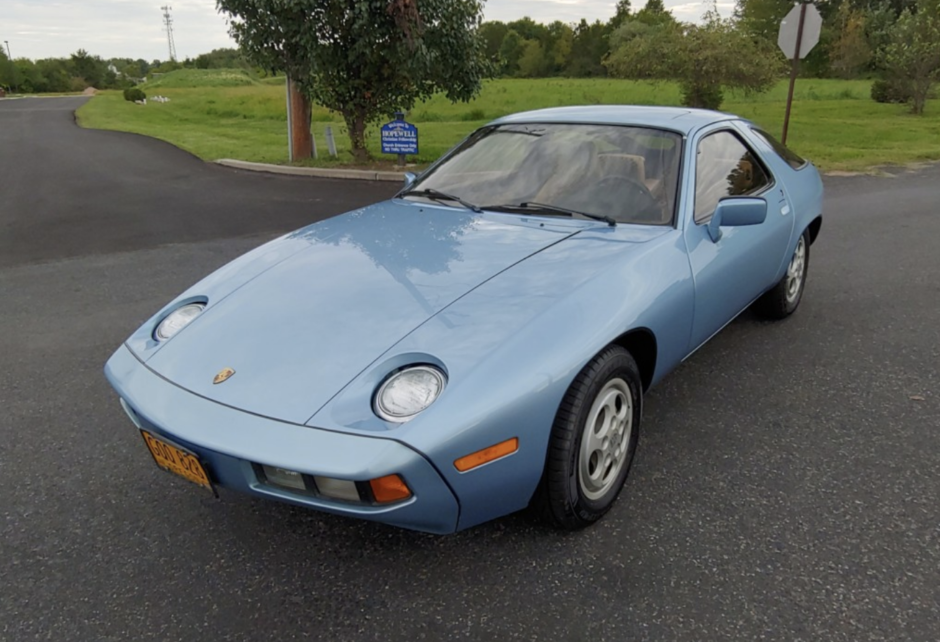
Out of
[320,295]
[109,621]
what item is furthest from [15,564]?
[320,295]

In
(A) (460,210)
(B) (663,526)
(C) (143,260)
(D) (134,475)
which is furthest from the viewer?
(C) (143,260)

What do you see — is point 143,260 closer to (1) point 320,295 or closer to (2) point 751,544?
(1) point 320,295

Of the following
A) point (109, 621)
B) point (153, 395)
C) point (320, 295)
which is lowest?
point (109, 621)

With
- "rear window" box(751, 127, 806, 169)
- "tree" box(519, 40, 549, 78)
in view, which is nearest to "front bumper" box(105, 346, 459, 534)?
"rear window" box(751, 127, 806, 169)

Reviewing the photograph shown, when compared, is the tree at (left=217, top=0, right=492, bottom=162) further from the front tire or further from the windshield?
the front tire

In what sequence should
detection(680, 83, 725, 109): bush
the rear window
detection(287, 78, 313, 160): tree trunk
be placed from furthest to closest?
detection(680, 83, 725, 109): bush < detection(287, 78, 313, 160): tree trunk < the rear window

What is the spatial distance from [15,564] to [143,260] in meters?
4.42

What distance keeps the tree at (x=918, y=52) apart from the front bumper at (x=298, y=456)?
84.9ft

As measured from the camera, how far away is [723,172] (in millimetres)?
3516

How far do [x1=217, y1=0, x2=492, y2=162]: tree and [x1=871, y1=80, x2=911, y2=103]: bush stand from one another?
20218 mm

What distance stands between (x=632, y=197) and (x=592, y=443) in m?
1.28

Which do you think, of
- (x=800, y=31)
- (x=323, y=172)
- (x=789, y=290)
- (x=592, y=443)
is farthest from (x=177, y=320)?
(x=800, y=31)

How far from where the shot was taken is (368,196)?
942 centimetres

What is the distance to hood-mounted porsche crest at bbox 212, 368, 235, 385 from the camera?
85.1 inches
